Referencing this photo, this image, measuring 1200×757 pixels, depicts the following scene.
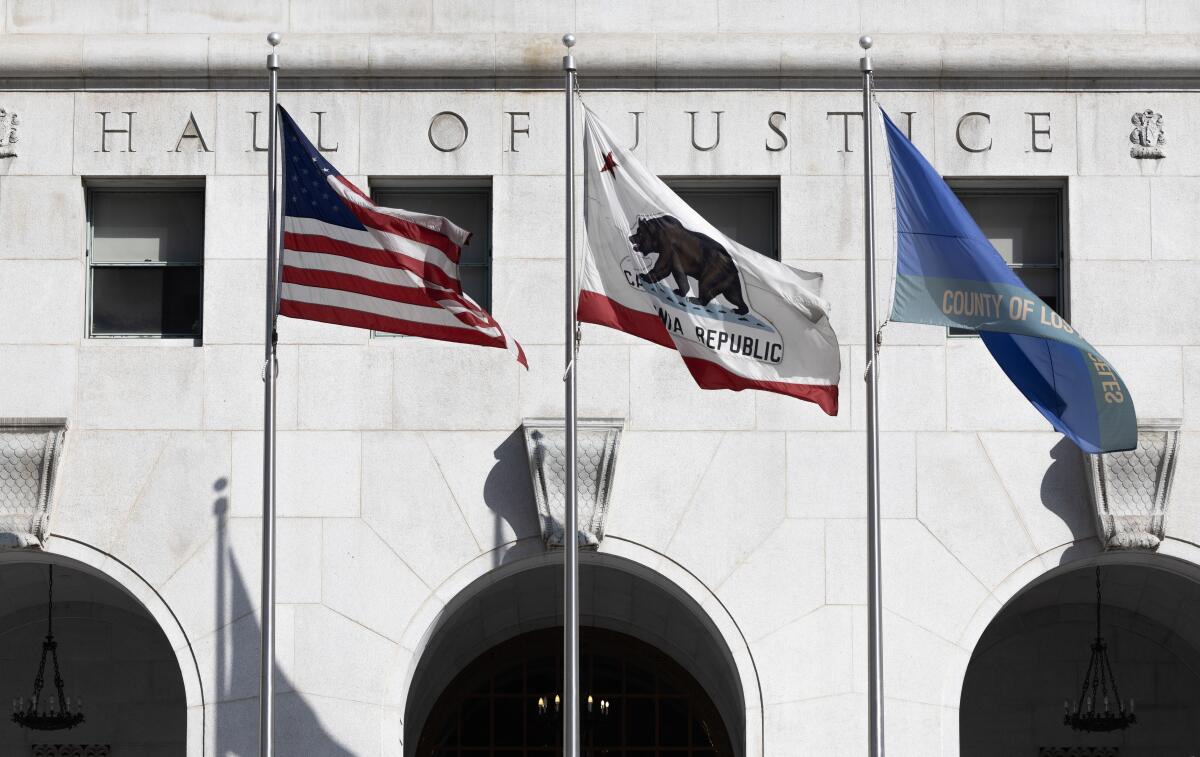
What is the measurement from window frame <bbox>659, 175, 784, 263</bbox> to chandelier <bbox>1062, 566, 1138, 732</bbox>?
647 centimetres

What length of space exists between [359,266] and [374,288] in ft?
0.78

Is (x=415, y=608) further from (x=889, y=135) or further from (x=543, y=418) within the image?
(x=889, y=135)

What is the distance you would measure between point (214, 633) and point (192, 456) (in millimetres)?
1787

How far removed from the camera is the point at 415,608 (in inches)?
731

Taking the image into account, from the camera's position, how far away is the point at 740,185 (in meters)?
19.4

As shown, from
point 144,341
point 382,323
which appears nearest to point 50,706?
point 144,341

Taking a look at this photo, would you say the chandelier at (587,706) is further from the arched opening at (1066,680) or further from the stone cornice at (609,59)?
the stone cornice at (609,59)

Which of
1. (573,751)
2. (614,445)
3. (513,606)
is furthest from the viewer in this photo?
(513,606)

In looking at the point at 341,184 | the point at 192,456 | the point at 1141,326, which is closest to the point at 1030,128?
the point at 1141,326

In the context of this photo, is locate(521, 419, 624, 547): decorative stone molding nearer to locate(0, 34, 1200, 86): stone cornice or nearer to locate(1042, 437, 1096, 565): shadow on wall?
locate(0, 34, 1200, 86): stone cornice

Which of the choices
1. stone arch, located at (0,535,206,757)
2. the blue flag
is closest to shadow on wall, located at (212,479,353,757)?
stone arch, located at (0,535,206,757)

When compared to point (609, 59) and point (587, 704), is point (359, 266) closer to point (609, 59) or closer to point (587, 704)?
point (609, 59)

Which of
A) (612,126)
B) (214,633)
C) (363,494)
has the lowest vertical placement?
(214,633)

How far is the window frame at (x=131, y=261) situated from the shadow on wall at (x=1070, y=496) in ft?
28.8
